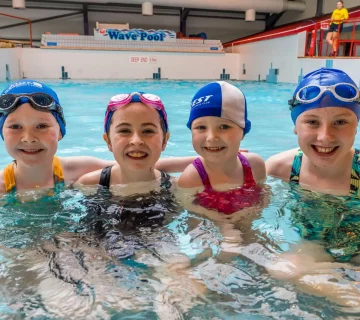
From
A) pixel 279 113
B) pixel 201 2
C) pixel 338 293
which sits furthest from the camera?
pixel 201 2

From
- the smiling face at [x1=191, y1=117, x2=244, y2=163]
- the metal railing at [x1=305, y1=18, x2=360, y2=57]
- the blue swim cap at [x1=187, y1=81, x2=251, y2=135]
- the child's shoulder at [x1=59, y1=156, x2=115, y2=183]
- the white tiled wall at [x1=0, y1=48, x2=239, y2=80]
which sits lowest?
the child's shoulder at [x1=59, y1=156, x2=115, y2=183]

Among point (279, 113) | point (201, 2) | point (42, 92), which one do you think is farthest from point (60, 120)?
point (201, 2)

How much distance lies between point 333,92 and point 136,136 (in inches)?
55.0

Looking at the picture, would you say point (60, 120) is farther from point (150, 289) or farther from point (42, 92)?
point (150, 289)

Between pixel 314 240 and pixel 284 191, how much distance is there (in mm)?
848

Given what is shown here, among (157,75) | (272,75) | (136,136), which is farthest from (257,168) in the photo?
(157,75)

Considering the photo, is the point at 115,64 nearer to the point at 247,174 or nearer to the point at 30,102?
the point at 30,102

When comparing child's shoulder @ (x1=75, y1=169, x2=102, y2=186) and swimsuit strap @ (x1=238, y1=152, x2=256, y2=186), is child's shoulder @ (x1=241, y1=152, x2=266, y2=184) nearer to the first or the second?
swimsuit strap @ (x1=238, y1=152, x2=256, y2=186)

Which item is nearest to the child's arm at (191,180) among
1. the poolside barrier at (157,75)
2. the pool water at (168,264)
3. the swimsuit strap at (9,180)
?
the pool water at (168,264)

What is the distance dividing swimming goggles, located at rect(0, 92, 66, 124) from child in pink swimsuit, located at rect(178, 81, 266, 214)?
1094mm

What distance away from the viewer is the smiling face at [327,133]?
2645mm

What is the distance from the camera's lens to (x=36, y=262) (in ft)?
7.18

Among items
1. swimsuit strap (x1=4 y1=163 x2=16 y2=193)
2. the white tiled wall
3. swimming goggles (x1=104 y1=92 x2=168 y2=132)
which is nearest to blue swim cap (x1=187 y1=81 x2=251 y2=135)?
swimming goggles (x1=104 y1=92 x2=168 y2=132)

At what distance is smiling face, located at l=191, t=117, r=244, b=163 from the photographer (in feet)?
9.49
